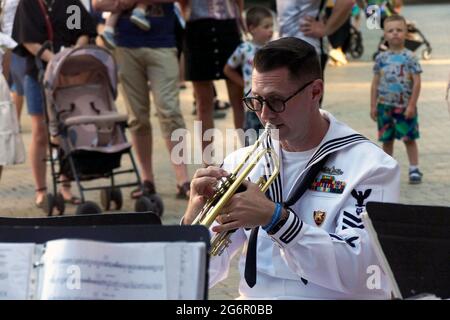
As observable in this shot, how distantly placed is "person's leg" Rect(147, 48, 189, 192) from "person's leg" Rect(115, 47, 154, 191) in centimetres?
9

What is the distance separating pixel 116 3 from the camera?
7.24 meters

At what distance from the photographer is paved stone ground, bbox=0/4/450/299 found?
7355 millimetres

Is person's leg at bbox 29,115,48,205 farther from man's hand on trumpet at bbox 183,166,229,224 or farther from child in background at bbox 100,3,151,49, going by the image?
man's hand on trumpet at bbox 183,166,229,224

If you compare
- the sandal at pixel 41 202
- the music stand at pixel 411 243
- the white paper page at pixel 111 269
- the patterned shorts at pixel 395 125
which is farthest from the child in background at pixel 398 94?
the white paper page at pixel 111 269

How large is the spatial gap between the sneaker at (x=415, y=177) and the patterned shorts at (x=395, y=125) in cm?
25

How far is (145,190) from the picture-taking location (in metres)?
7.31

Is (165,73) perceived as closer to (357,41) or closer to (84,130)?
(84,130)

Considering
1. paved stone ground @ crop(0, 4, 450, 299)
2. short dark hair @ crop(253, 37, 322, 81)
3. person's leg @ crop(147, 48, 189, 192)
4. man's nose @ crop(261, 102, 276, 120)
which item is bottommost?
paved stone ground @ crop(0, 4, 450, 299)

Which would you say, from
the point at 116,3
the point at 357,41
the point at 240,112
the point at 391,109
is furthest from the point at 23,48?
the point at 357,41

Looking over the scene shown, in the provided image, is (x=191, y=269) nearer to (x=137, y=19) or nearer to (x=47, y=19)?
(x=137, y=19)

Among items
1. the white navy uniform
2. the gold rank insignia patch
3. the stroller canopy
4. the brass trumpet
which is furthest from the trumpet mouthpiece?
the stroller canopy

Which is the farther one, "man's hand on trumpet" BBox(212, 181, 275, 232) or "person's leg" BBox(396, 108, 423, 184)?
"person's leg" BBox(396, 108, 423, 184)

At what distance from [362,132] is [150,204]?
10.5ft

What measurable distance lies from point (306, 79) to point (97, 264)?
1395mm
